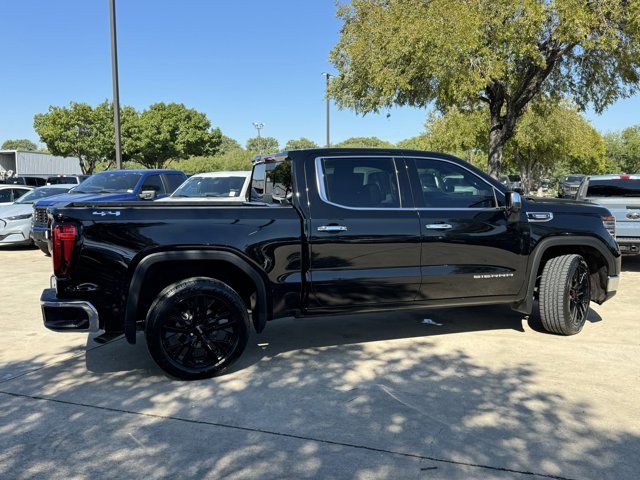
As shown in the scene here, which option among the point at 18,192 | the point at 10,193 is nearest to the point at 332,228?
the point at 10,193

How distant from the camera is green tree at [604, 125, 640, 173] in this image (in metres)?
61.5

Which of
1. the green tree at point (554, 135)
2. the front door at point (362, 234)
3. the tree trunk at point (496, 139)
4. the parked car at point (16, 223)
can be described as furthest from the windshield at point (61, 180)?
the front door at point (362, 234)

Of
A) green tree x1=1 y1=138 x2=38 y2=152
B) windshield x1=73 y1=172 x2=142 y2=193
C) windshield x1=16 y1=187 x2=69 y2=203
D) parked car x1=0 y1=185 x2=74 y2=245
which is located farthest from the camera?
green tree x1=1 y1=138 x2=38 y2=152

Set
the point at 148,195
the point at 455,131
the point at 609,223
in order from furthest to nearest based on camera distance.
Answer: the point at 455,131 → the point at 148,195 → the point at 609,223

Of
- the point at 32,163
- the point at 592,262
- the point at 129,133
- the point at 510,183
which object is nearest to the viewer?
the point at 592,262

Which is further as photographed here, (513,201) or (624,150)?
(624,150)

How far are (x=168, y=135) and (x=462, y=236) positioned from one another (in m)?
45.3

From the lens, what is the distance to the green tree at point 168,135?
45812mm

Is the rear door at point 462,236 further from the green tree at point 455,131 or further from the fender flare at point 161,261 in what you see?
the green tree at point 455,131

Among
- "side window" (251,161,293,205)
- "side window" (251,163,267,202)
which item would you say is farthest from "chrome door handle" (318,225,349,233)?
"side window" (251,163,267,202)

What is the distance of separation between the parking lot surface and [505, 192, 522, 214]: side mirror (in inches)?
51.1

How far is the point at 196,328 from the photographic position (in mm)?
4293

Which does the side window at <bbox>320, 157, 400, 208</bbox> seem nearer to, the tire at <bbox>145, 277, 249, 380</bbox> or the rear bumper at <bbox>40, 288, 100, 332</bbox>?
the tire at <bbox>145, 277, 249, 380</bbox>

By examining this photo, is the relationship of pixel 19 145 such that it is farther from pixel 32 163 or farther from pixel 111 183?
pixel 111 183
